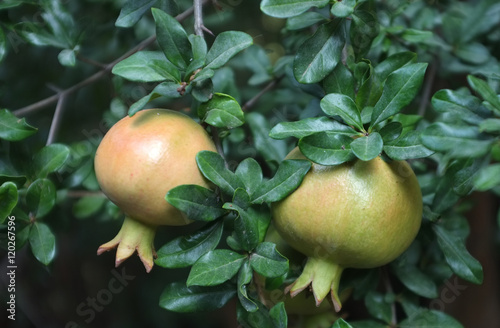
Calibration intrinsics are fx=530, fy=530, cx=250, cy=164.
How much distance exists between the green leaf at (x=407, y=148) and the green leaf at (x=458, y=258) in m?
0.27

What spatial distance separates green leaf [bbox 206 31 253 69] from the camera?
80 cm

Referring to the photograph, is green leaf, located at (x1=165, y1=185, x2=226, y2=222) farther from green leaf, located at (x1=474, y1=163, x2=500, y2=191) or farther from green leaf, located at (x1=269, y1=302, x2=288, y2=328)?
green leaf, located at (x1=474, y1=163, x2=500, y2=191)

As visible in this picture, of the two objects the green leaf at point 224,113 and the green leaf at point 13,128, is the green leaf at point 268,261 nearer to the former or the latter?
the green leaf at point 224,113

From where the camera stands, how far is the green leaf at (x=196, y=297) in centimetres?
86

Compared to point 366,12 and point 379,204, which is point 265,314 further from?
point 366,12

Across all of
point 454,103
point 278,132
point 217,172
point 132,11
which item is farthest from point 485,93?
point 132,11

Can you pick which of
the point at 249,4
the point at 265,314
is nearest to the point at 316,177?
the point at 265,314

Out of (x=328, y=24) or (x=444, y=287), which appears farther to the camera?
(x=444, y=287)

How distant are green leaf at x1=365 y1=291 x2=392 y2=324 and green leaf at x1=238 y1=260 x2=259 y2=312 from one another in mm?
351

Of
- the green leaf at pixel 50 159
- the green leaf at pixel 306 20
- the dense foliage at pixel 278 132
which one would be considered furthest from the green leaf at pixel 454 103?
the green leaf at pixel 50 159

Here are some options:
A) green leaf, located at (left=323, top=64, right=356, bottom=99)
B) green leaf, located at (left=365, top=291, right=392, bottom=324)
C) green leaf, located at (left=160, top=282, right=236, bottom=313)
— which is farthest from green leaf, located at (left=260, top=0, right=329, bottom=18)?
green leaf, located at (left=365, top=291, right=392, bottom=324)

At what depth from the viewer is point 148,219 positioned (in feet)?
2.67

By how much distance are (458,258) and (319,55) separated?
1.39 feet

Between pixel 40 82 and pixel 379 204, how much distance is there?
4.01ft
